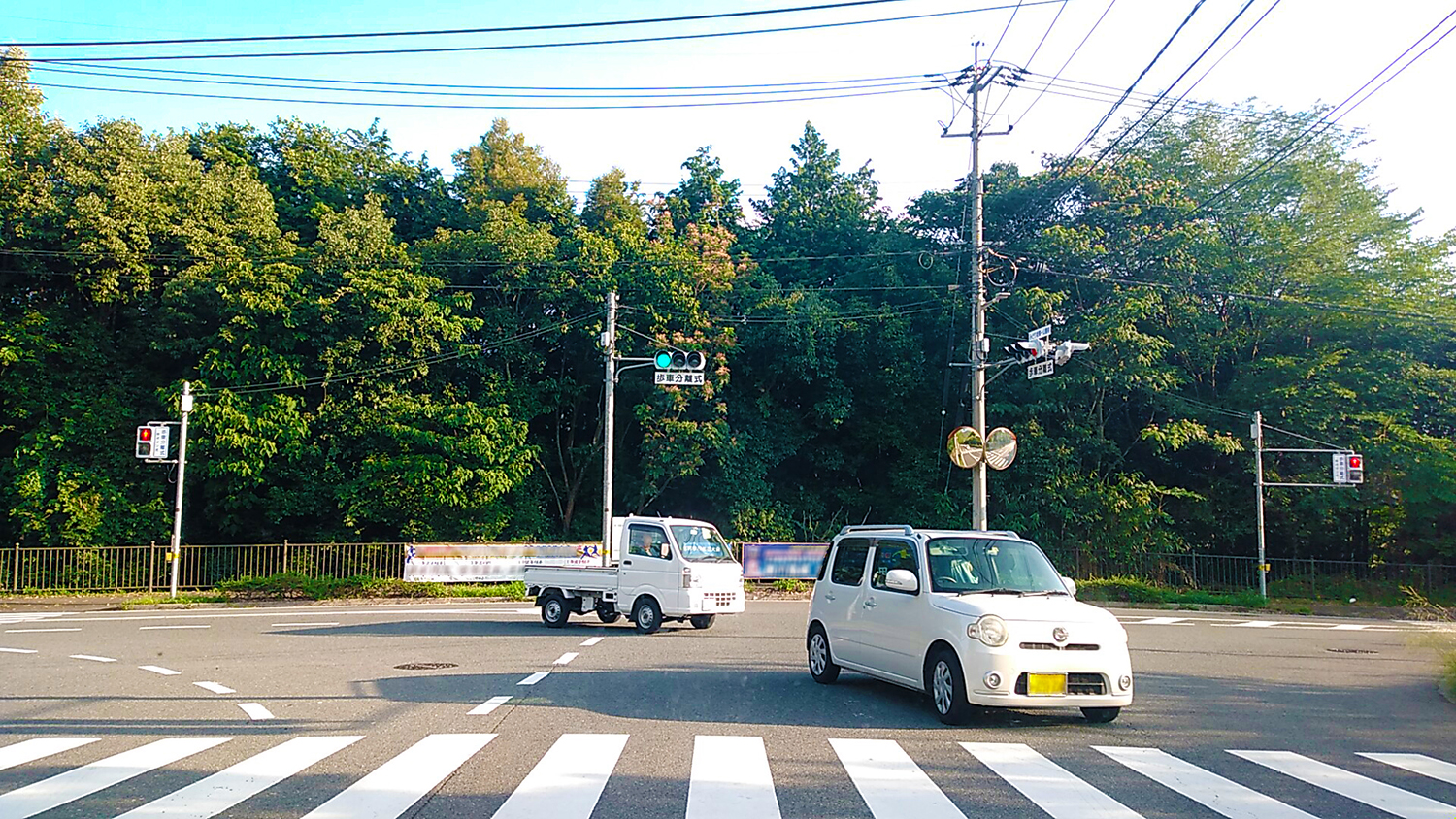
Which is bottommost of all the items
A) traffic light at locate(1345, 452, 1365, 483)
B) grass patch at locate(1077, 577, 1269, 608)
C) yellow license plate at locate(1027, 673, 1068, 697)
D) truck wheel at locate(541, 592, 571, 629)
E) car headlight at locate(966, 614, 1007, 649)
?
grass patch at locate(1077, 577, 1269, 608)

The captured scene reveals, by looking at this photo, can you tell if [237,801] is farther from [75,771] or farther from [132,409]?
[132,409]

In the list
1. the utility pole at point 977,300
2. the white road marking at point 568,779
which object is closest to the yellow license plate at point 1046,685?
the white road marking at point 568,779

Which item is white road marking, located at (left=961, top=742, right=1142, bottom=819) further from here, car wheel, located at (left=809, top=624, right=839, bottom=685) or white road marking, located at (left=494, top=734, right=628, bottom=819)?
car wheel, located at (left=809, top=624, right=839, bottom=685)

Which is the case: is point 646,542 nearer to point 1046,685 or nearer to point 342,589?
point 1046,685

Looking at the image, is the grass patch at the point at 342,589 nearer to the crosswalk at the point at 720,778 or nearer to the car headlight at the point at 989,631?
the crosswalk at the point at 720,778

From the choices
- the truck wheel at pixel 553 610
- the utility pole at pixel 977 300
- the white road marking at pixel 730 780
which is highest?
the utility pole at pixel 977 300

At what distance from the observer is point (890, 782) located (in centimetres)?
742

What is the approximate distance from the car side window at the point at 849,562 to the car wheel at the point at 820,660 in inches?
26.4

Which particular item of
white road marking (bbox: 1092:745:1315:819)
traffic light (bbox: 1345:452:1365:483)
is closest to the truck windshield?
white road marking (bbox: 1092:745:1315:819)

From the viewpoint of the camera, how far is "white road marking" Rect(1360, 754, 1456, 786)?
26.9 feet

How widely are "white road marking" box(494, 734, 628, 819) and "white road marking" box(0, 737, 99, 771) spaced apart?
3.84 meters

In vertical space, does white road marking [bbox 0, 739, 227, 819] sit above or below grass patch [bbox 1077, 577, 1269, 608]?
above

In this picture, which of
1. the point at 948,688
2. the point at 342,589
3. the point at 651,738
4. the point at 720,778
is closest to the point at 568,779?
the point at 720,778

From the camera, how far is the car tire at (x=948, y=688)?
32.0ft
